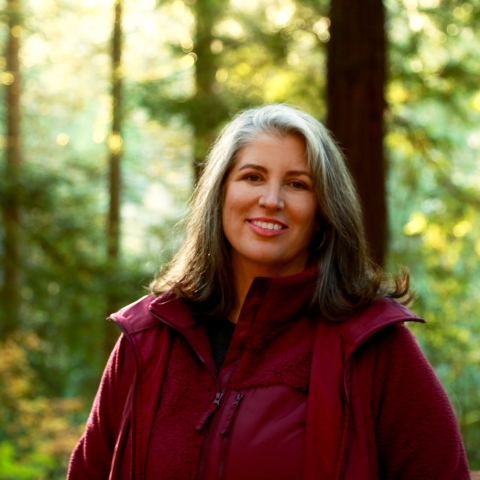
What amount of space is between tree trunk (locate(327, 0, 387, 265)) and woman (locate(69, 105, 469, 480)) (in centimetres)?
230

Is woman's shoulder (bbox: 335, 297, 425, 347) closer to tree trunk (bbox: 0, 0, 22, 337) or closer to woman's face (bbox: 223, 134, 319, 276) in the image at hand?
woman's face (bbox: 223, 134, 319, 276)

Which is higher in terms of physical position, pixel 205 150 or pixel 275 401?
pixel 205 150

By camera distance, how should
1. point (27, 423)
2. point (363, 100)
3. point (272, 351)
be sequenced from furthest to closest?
point (27, 423) → point (363, 100) → point (272, 351)

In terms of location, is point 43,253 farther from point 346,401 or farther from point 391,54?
point 346,401

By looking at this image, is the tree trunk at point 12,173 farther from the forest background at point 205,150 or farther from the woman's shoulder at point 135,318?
the woman's shoulder at point 135,318

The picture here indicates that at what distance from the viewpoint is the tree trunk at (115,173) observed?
9.94 meters

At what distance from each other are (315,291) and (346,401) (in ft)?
1.44

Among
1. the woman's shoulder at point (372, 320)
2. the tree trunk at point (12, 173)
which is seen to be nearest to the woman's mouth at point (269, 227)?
the woman's shoulder at point (372, 320)

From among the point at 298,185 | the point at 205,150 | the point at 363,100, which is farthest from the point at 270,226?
the point at 205,150

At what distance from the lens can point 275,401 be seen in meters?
2.28

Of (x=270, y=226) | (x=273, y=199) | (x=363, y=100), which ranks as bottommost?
(x=270, y=226)

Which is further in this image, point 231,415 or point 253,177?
point 253,177

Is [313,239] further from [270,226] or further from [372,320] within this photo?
[372,320]

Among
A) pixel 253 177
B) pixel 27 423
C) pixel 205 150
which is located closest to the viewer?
pixel 253 177
